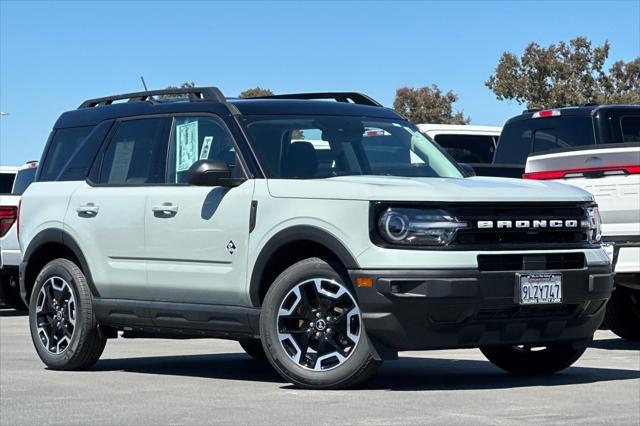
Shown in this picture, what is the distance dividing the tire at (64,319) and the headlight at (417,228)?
2.89 m

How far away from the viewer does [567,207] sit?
920 centimetres

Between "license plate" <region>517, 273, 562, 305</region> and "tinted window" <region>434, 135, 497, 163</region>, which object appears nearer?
"license plate" <region>517, 273, 562, 305</region>

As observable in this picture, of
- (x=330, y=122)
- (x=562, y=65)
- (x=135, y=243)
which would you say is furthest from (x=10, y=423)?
(x=562, y=65)

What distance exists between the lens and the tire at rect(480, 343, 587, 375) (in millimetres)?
9750

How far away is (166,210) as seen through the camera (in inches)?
387

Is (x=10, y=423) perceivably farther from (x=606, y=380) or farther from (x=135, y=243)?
(x=606, y=380)

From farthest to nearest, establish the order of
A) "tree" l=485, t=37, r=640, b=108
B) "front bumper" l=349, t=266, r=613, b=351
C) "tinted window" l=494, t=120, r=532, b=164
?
"tree" l=485, t=37, r=640, b=108 → "tinted window" l=494, t=120, r=532, b=164 → "front bumper" l=349, t=266, r=613, b=351

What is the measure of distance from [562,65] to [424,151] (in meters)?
52.2

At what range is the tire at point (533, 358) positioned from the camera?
9750 mm

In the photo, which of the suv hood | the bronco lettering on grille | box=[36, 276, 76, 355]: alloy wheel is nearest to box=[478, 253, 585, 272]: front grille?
the bronco lettering on grille

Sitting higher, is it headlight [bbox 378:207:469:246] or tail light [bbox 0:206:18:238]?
headlight [bbox 378:207:469:246]

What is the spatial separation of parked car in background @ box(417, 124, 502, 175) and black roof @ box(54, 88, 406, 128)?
7.73 meters

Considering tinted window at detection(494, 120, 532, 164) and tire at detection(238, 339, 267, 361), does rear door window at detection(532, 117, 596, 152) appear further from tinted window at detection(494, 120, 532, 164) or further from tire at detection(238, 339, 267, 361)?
tire at detection(238, 339, 267, 361)

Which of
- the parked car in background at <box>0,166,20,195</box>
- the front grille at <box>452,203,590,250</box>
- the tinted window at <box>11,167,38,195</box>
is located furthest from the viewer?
the parked car in background at <box>0,166,20,195</box>
